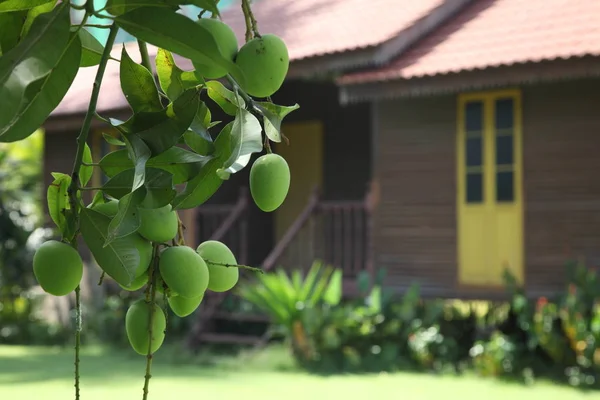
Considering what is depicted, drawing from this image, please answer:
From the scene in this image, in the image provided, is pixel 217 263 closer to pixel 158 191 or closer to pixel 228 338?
pixel 158 191

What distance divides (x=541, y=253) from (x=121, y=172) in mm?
8997

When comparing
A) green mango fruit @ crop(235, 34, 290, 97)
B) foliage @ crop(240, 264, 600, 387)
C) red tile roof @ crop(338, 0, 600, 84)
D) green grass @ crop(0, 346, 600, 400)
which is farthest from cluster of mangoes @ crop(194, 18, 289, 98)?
red tile roof @ crop(338, 0, 600, 84)

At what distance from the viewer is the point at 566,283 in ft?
30.1

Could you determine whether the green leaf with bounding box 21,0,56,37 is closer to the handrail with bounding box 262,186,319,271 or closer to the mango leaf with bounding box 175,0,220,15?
the mango leaf with bounding box 175,0,220,15

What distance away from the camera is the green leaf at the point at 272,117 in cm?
81

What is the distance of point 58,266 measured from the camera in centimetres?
81

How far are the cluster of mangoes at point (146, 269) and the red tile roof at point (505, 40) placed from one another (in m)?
8.12

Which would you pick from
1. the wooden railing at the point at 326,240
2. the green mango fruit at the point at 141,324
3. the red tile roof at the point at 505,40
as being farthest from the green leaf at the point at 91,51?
the wooden railing at the point at 326,240

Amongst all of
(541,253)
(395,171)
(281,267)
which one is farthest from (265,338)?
(541,253)

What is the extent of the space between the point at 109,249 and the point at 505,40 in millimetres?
9243

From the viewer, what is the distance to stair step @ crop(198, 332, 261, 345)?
1062 centimetres

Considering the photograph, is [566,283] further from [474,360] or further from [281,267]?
[281,267]

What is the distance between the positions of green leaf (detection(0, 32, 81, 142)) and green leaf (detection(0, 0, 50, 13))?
6cm

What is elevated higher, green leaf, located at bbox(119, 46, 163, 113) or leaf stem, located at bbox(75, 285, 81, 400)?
green leaf, located at bbox(119, 46, 163, 113)
